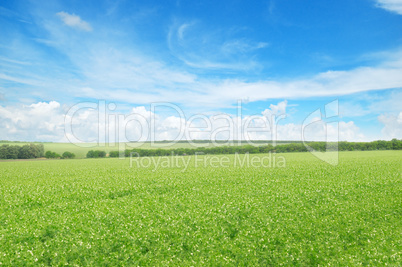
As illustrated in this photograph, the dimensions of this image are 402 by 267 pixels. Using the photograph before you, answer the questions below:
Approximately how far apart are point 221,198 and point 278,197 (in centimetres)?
420

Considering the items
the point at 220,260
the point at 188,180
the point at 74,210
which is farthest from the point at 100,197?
the point at 220,260

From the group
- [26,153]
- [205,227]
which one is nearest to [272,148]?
[26,153]

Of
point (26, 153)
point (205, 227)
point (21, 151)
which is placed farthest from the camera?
point (26, 153)

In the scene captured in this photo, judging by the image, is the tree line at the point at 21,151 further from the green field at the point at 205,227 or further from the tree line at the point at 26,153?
the green field at the point at 205,227

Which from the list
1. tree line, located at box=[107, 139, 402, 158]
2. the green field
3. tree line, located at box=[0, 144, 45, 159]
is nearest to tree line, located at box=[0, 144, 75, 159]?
tree line, located at box=[0, 144, 45, 159]

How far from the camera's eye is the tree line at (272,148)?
344 ft

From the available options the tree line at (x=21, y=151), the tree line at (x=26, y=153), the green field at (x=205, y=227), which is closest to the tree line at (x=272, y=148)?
the tree line at (x=26, y=153)

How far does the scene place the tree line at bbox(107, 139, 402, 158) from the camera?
4131 inches

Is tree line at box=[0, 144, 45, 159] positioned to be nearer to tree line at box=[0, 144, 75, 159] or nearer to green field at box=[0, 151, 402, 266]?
tree line at box=[0, 144, 75, 159]

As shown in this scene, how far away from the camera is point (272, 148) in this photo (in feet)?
362

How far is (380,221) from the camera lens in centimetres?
1405

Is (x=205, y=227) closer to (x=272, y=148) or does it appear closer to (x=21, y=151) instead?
(x=21, y=151)

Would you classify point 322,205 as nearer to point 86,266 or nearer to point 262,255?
point 262,255

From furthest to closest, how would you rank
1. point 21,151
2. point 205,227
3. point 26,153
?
point 26,153
point 21,151
point 205,227
